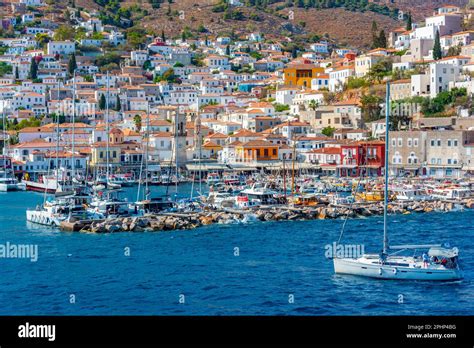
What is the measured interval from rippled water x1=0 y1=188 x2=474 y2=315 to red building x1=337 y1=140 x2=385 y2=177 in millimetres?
20730

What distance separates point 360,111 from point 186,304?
151 ft

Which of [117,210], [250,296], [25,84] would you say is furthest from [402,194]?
[25,84]

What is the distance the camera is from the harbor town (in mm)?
34625

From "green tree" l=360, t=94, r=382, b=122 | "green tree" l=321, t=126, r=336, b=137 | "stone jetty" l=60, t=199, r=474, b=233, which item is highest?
"green tree" l=360, t=94, r=382, b=122

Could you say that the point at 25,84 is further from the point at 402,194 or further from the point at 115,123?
the point at 402,194

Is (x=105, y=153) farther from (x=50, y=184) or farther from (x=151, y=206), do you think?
(x=151, y=206)

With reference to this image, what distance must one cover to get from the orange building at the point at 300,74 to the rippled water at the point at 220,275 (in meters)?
49.1

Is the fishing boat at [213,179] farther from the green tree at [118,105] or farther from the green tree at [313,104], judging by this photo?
the green tree at [118,105]

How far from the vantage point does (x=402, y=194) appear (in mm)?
37406

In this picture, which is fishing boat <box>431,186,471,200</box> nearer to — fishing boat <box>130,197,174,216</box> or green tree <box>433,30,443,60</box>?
fishing boat <box>130,197,174,216</box>

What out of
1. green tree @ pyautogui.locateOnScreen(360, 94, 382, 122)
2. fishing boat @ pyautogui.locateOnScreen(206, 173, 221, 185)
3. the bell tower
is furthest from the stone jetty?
green tree @ pyautogui.locateOnScreen(360, 94, 382, 122)

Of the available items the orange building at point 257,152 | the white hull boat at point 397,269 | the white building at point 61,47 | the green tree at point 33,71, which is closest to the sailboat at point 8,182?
the orange building at point 257,152

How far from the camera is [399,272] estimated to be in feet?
61.5
